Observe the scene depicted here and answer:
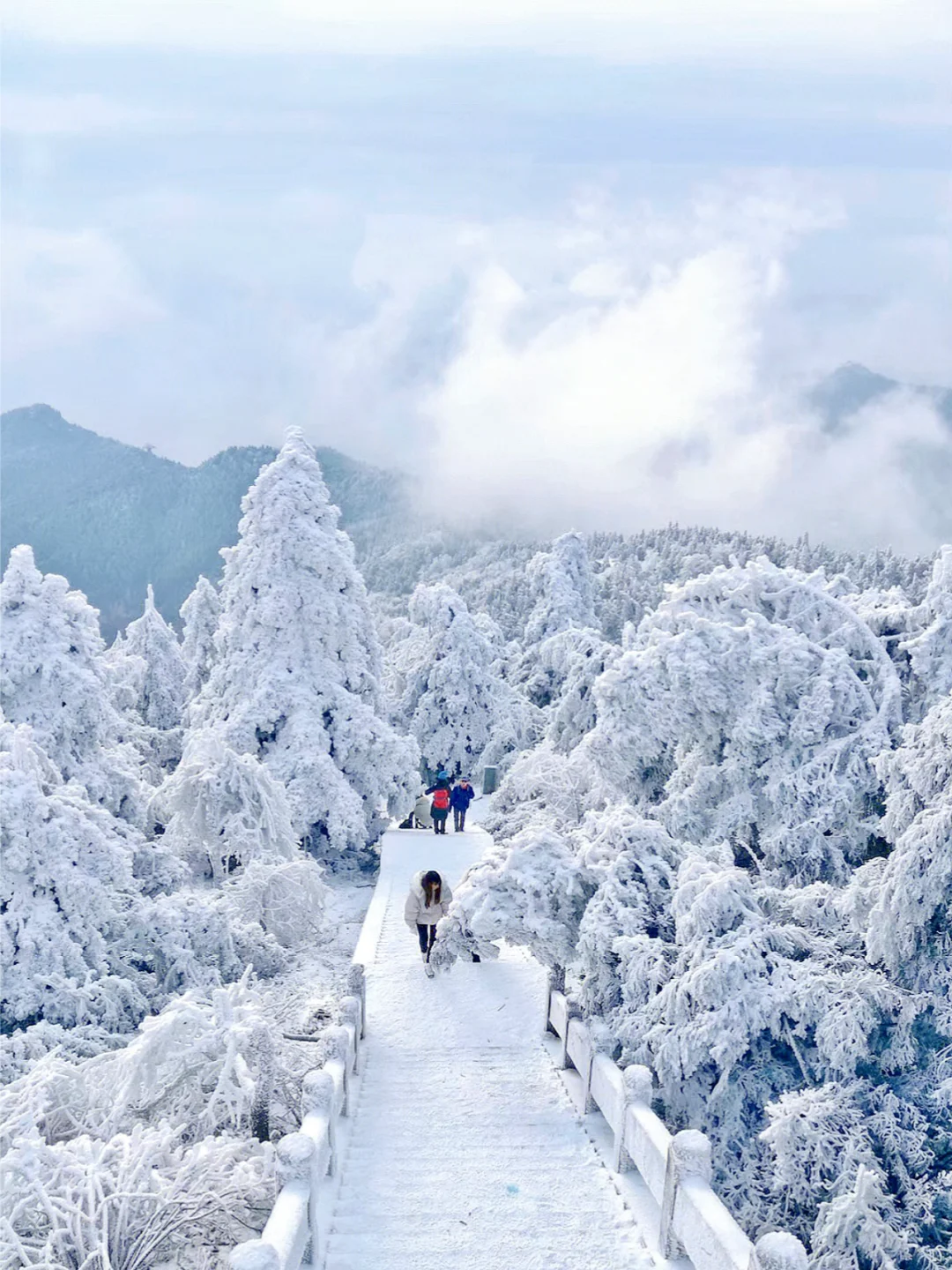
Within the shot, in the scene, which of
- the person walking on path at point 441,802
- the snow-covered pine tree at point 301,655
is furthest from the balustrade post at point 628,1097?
the person walking on path at point 441,802

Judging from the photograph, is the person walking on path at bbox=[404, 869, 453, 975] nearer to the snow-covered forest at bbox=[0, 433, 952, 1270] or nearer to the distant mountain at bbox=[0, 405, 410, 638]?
the snow-covered forest at bbox=[0, 433, 952, 1270]

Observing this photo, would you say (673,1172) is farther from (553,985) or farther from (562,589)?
(562,589)

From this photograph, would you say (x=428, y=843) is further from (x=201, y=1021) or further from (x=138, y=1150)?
(x=138, y=1150)

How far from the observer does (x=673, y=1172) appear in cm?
681

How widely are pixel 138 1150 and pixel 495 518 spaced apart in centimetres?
16383

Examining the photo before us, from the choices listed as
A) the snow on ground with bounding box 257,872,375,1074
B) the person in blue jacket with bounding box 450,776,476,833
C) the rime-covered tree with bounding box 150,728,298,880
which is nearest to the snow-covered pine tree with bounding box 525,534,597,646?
the person in blue jacket with bounding box 450,776,476,833

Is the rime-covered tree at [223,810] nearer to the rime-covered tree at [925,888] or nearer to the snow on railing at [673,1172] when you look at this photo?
the snow on railing at [673,1172]

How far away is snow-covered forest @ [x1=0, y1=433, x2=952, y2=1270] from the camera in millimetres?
7969

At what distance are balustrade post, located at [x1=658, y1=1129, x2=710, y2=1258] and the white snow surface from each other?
0.24 meters

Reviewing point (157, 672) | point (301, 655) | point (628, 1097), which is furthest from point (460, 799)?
point (157, 672)

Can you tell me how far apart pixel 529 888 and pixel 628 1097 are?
7.67 feet

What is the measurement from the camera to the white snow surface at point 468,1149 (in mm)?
7039

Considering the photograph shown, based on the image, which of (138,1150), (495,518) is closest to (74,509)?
(495,518)

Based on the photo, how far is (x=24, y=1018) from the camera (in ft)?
33.7
